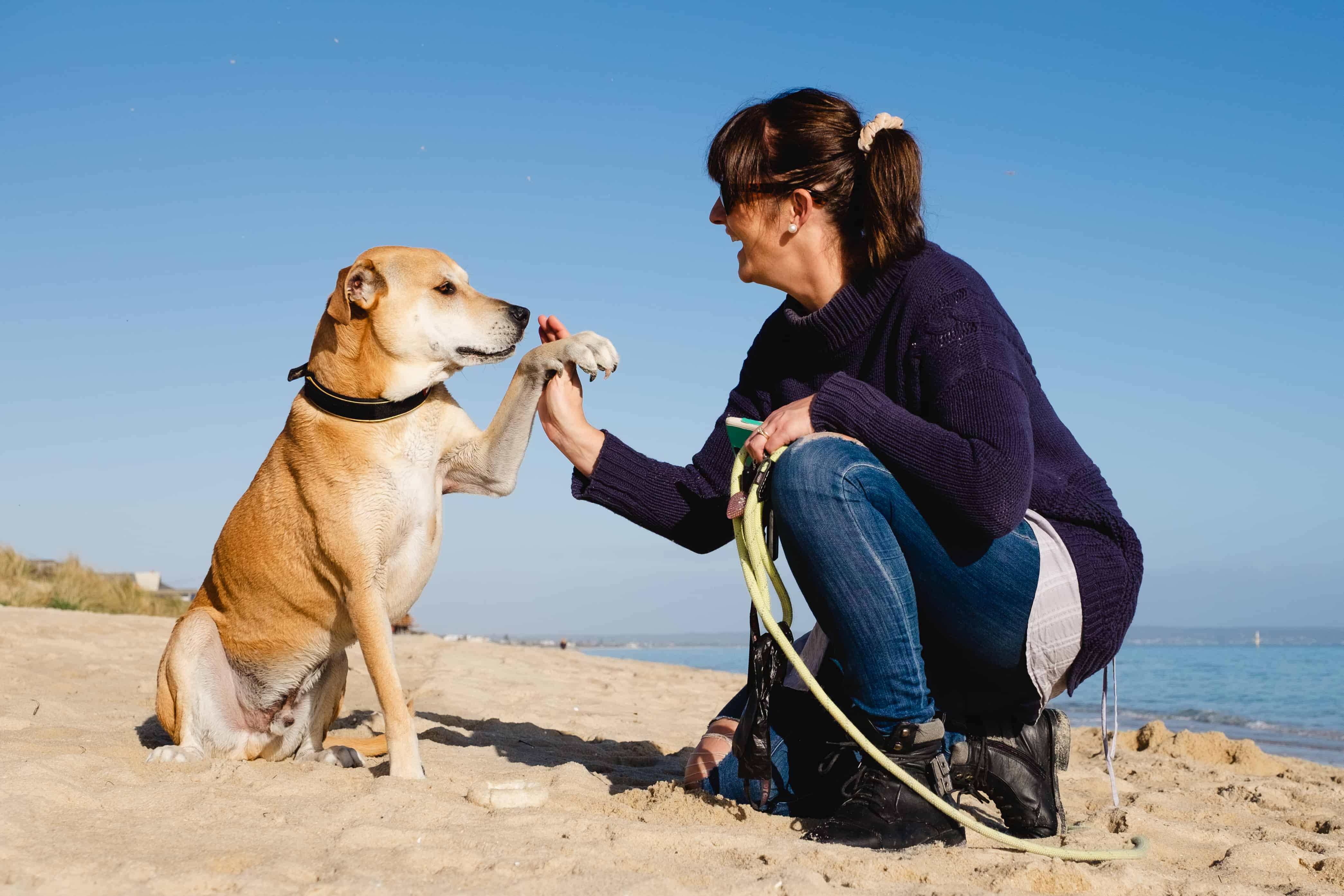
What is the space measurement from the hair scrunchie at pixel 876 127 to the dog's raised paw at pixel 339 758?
101 inches

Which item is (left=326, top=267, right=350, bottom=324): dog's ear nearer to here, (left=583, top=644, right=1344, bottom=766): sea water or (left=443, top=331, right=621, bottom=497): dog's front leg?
(left=443, top=331, right=621, bottom=497): dog's front leg

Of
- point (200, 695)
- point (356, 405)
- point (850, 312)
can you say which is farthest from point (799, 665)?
point (200, 695)

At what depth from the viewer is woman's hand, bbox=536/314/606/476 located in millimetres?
2967

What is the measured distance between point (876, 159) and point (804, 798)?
5.78 ft

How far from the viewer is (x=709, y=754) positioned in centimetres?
287

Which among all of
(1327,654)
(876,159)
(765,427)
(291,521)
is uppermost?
(876,159)

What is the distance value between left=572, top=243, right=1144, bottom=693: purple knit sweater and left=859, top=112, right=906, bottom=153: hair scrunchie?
331 millimetres

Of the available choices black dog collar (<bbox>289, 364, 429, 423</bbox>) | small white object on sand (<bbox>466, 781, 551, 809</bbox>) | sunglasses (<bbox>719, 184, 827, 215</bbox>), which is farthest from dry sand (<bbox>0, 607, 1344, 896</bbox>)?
sunglasses (<bbox>719, 184, 827, 215</bbox>)

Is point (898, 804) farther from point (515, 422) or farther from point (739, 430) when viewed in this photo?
point (515, 422)

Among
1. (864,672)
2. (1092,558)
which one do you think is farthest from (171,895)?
(1092,558)

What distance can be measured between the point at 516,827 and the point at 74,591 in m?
9.15

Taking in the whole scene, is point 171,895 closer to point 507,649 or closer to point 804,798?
point 804,798

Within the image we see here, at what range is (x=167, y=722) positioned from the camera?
3.18 m

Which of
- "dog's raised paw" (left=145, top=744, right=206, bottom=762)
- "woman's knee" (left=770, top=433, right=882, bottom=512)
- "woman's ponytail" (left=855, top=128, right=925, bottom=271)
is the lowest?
"dog's raised paw" (left=145, top=744, right=206, bottom=762)
